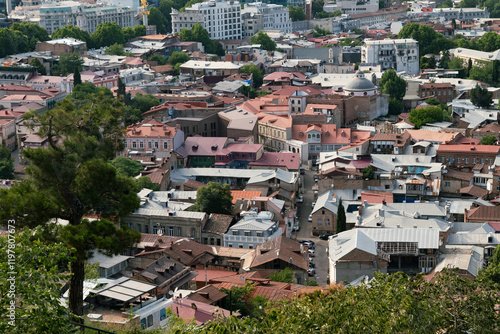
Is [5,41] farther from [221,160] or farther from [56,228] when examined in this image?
[56,228]

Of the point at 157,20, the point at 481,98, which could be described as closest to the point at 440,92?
the point at 481,98

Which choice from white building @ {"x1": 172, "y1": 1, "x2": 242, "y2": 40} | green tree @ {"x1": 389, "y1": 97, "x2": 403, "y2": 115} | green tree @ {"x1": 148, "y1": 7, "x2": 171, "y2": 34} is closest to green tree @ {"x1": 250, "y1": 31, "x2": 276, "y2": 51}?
white building @ {"x1": 172, "y1": 1, "x2": 242, "y2": 40}

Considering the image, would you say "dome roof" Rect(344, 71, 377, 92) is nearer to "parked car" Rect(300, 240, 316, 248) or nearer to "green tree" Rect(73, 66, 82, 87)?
"green tree" Rect(73, 66, 82, 87)

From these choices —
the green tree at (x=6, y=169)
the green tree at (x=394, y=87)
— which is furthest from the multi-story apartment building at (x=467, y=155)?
the green tree at (x=6, y=169)

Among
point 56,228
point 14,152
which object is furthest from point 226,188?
point 56,228

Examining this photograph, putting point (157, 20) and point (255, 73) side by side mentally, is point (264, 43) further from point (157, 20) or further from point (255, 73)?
point (157, 20)
